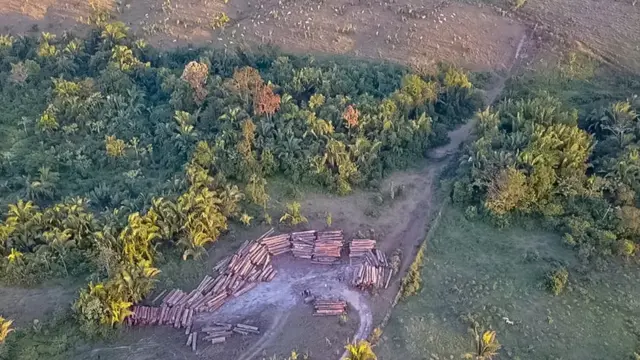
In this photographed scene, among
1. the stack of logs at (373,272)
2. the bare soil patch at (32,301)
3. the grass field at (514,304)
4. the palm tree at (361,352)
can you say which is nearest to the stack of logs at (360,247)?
the stack of logs at (373,272)

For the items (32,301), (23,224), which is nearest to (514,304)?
(32,301)

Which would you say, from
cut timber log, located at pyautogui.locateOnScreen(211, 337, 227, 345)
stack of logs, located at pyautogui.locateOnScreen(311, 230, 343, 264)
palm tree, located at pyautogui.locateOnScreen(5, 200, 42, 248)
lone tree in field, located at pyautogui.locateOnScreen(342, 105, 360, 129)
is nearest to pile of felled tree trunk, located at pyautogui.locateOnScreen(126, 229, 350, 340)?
stack of logs, located at pyautogui.locateOnScreen(311, 230, 343, 264)

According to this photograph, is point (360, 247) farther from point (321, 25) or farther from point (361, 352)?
point (321, 25)

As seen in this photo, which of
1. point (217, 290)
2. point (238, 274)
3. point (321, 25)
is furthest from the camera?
point (321, 25)

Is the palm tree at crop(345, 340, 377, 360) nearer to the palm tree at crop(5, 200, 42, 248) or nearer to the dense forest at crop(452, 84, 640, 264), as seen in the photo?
the dense forest at crop(452, 84, 640, 264)

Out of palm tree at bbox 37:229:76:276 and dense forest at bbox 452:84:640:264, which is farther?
dense forest at bbox 452:84:640:264

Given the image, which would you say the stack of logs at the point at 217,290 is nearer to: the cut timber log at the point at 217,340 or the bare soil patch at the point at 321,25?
the cut timber log at the point at 217,340
